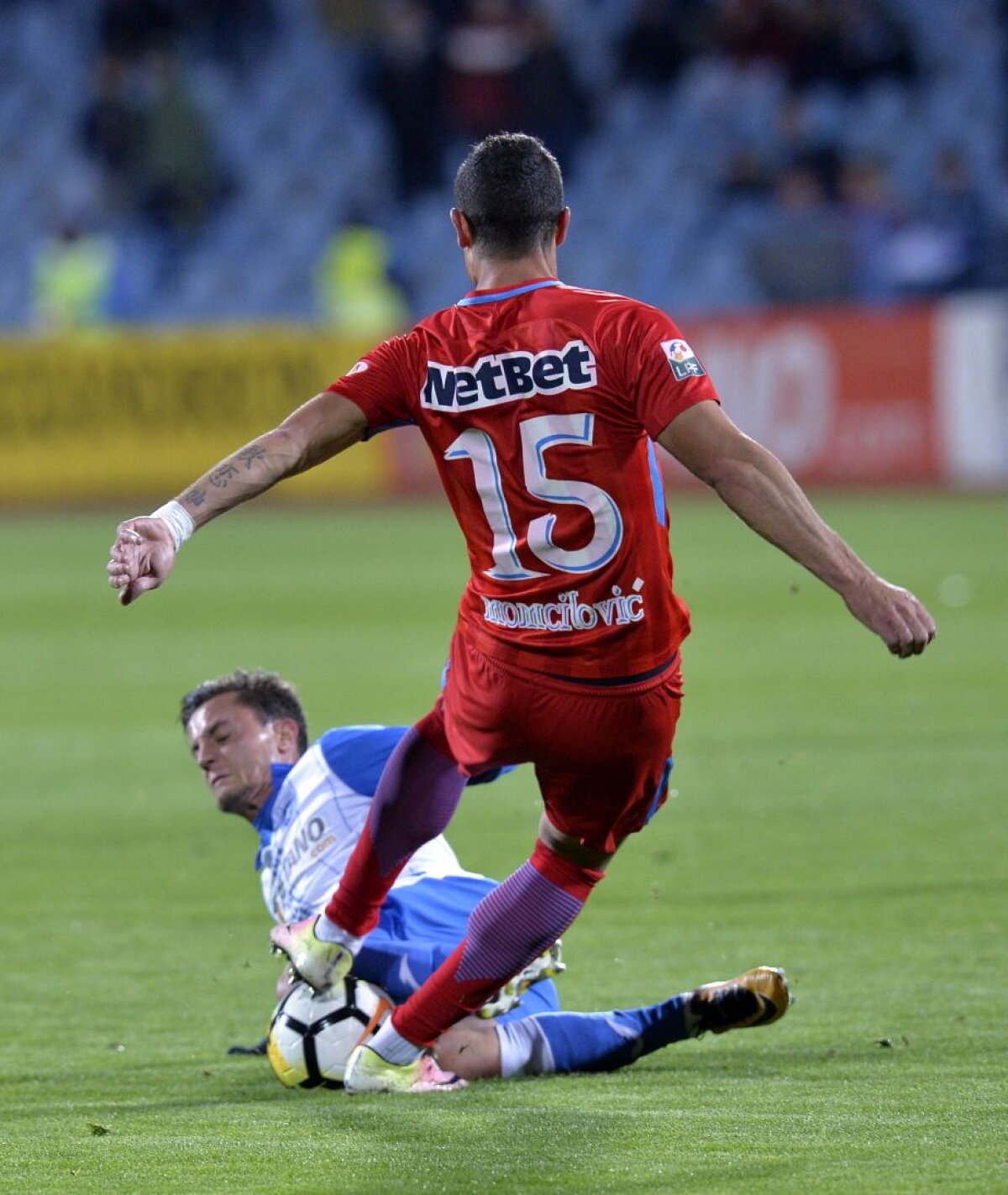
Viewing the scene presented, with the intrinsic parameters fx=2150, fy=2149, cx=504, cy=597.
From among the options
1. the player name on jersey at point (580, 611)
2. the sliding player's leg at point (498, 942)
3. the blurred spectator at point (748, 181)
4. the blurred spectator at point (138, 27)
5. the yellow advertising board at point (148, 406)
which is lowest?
the sliding player's leg at point (498, 942)

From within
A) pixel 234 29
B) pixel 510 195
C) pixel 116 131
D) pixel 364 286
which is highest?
pixel 234 29

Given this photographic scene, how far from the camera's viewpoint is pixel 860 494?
68.4 feet

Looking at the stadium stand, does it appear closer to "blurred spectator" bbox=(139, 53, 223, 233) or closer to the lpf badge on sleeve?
"blurred spectator" bbox=(139, 53, 223, 233)

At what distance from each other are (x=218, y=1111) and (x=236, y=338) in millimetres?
17805

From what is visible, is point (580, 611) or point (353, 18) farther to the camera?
point (353, 18)

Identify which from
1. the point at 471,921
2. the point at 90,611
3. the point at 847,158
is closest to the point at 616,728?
the point at 471,921

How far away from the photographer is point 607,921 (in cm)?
664

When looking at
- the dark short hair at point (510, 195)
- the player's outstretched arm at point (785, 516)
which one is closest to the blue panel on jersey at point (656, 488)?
the player's outstretched arm at point (785, 516)

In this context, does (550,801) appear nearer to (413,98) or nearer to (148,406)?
(148,406)

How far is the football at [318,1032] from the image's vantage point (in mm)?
4746

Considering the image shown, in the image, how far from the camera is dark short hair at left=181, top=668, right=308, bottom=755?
5523 millimetres

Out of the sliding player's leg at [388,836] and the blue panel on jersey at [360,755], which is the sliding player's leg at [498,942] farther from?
the blue panel on jersey at [360,755]

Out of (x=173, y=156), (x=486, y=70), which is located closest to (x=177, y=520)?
(x=486, y=70)

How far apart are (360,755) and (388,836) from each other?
59 cm
